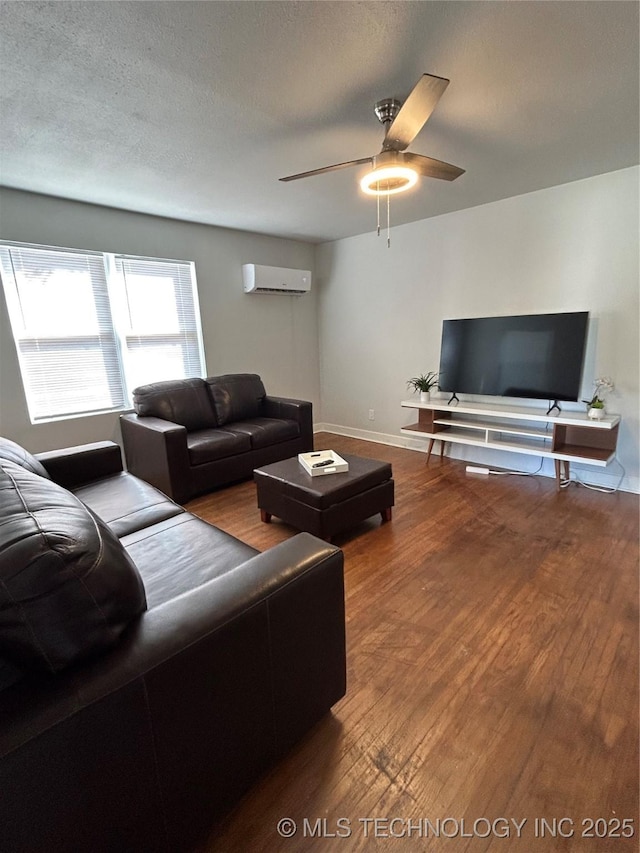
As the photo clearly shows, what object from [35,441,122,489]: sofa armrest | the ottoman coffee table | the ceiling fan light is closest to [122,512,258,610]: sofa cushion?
the ottoman coffee table

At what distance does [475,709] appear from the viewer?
1.37 meters

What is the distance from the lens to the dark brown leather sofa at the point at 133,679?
0.71 m

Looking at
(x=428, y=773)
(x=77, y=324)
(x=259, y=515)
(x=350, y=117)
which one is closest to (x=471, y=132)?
(x=350, y=117)

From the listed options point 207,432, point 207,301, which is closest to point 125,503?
point 207,432

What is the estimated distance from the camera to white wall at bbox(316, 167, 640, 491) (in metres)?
2.98

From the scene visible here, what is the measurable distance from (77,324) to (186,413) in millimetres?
1185

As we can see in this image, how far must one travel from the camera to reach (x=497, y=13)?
1407mm

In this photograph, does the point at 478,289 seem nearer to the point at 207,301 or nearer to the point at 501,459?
the point at 501,459

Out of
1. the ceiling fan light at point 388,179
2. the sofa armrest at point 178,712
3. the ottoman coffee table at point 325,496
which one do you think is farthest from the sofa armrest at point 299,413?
the sofa armrest at point 178,712

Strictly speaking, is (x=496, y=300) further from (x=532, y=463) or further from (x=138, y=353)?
(x=138, y=353)

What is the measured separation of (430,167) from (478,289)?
191cm

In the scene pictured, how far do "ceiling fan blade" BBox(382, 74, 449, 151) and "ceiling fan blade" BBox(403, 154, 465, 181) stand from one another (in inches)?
2.8

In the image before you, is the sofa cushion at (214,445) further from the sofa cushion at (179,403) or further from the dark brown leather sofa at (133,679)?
the dark brown leather sofa at (133,679)

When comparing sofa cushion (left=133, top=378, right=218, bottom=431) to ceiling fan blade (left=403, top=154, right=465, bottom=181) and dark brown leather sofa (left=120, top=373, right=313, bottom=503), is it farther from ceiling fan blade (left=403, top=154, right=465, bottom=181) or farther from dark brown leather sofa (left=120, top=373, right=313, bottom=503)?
ceiling fan blade (left=403, top=154, right=465, bottom=181)
